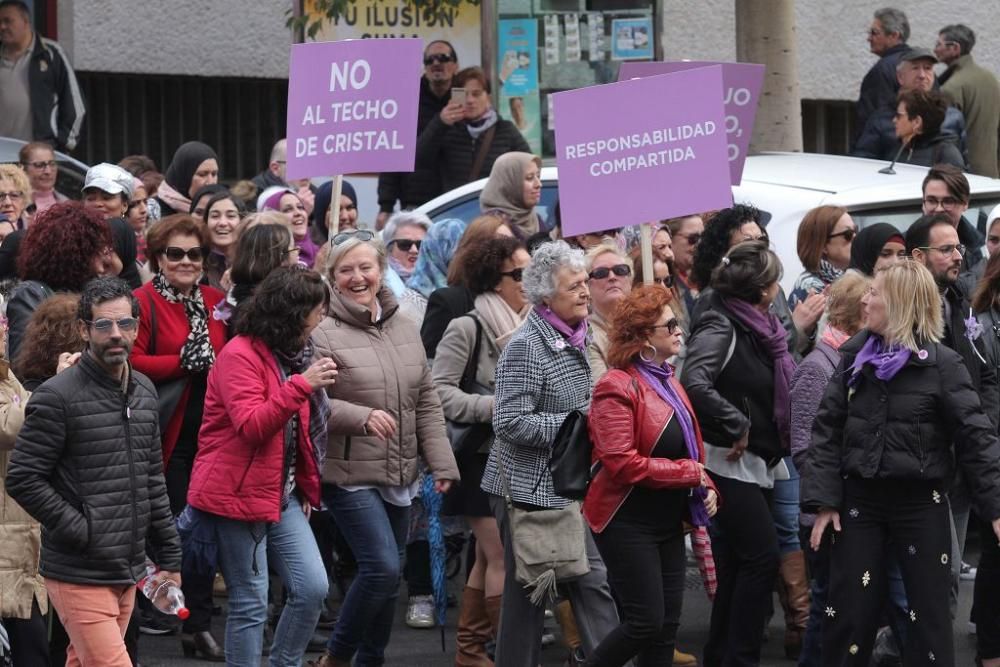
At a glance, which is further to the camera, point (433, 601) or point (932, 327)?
point (433, 601)

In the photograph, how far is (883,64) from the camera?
14242mm

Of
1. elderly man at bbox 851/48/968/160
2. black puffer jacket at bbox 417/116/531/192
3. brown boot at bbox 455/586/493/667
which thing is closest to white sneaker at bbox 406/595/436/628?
brown boot at bbox 455/586/493/667

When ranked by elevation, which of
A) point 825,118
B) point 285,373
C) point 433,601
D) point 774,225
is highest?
point 825,118

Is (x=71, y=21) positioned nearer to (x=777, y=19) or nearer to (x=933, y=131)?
(x=777, y=19)

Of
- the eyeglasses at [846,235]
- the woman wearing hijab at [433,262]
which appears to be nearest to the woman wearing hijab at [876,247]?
the eyeglasses at [846,235]

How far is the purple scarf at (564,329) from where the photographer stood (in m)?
7.50

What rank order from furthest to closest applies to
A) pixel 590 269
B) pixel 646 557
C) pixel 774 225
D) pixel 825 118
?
pixel 825 118, pixel 774 225, pixel 590 269, pixel 646 557

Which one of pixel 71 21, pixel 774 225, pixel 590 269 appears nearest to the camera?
pixel 590 269

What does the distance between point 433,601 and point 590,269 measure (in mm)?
2027

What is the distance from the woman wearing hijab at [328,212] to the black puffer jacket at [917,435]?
418 cm

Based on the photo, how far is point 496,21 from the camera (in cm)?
1423

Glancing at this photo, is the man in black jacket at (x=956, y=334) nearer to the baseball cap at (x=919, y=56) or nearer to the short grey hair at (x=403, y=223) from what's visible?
the short grey hair at (x=403, y=223)

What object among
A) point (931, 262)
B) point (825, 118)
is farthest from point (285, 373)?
point (825, 118)

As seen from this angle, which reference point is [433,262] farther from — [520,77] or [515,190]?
[520,77]
